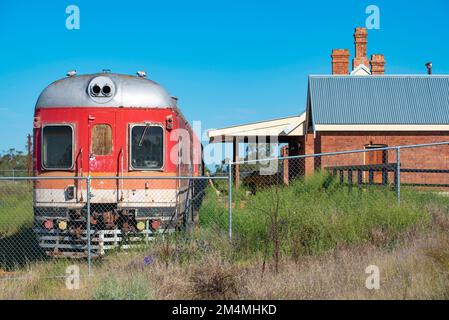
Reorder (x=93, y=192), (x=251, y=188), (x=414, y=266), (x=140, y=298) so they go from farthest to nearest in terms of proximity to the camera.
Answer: (x=251, y=188), (x=93, y=192), (x=414, y=266), (x=140, y=298)

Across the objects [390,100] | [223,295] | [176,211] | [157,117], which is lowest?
[223,295]

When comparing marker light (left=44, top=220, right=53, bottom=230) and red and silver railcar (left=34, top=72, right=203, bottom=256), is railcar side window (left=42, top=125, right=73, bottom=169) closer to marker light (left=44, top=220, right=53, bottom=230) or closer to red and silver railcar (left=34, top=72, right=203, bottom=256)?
red and silver railcar (left=34, top=72, right=203, bottom=256)

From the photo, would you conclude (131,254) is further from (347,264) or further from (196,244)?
(347,264)

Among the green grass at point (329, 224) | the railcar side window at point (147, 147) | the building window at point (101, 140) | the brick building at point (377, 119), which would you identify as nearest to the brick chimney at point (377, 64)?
the brick building at point (377, 119)

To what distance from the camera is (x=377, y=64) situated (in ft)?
104

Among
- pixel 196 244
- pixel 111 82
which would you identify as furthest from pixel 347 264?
pixel 111 82

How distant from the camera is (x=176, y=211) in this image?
1164 centimetres

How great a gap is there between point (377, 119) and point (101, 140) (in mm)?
14182

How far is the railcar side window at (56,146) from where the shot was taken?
37.3 feet

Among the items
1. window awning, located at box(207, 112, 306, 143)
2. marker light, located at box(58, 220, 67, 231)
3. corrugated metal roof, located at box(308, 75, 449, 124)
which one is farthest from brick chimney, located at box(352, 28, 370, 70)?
marker light, located at box(58, 220, 67, 231)

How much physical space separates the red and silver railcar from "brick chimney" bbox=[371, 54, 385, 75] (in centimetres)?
2232

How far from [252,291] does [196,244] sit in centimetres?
249

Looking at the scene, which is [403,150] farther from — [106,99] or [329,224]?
[106,99]

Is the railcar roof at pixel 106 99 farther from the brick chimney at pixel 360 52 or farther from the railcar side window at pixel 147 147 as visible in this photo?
the brick chimney at pixel 360 52
